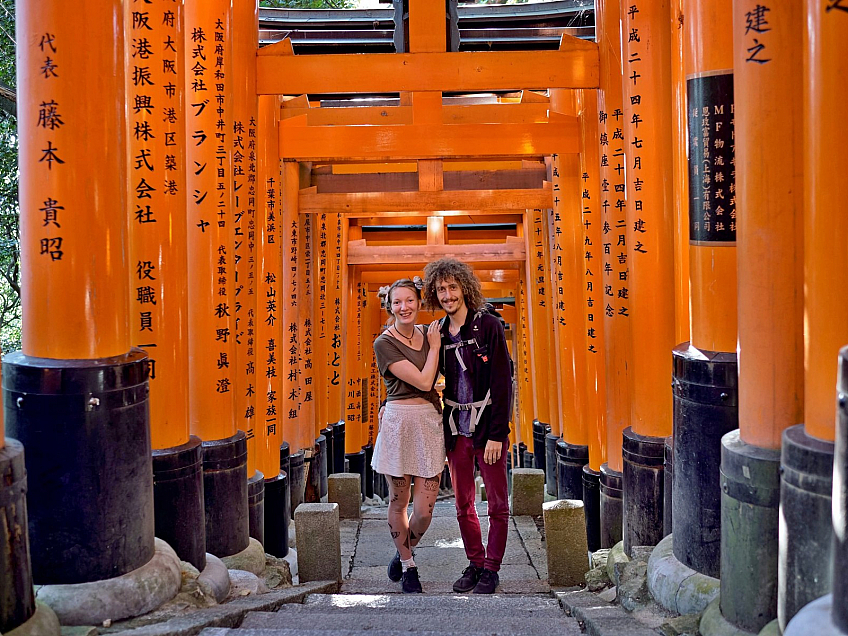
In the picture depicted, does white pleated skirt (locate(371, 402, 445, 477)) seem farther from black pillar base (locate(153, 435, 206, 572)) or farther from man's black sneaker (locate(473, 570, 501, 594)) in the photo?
black pillar base (locate(153, 435, 206, 572))

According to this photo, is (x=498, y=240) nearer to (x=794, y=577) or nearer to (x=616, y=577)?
(x=616, y=577)

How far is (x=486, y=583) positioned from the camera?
4.35 meters

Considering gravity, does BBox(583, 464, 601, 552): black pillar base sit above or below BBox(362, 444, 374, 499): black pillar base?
above

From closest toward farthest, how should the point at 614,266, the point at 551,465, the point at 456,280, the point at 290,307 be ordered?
the point at 456,280, the point at 614,266, the point at 290,307, the point at 551,465

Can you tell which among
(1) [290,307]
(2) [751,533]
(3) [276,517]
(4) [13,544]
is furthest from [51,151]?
(1) [290,307]

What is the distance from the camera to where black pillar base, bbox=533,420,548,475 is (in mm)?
10469

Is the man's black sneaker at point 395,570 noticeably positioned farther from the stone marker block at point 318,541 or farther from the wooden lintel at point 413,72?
the wooden lintel at point 413,72

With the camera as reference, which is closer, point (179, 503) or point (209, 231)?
point (179, 503)

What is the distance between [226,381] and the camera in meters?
4.69

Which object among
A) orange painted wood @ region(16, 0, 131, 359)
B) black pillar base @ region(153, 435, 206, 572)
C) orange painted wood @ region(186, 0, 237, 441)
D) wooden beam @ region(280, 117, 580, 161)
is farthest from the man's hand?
wooden beam @ region(280, 117, 580, 161)

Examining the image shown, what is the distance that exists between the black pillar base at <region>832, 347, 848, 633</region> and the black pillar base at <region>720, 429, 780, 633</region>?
60 centimetres

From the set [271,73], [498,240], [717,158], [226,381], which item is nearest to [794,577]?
[717,158]

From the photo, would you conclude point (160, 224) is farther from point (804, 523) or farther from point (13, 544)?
A: point (804, 523)

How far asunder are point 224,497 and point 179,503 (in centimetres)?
82
